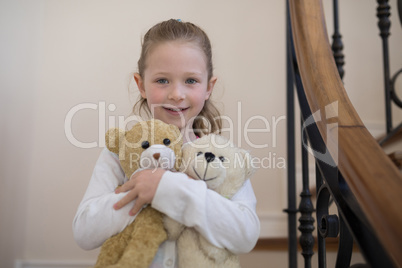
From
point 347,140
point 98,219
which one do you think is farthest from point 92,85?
point 347,140

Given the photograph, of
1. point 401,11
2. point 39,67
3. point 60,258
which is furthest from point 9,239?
point 401,11

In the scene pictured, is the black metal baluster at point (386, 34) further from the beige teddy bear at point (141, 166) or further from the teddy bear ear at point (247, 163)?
the beige teddy bear at point (141, 166)

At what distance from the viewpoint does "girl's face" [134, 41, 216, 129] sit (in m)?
0.97

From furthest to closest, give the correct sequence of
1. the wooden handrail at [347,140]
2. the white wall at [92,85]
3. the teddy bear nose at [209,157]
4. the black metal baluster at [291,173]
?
the white wall at [92,85] < the black metal baluster at [291,173] < the teddy bear nose at [209,157] < the wooden handrail at [347,140]

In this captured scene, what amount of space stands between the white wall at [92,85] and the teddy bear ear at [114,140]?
0.91 metres

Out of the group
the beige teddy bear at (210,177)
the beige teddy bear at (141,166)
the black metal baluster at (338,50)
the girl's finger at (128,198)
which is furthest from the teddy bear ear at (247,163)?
the black metal baluster at (338,50)

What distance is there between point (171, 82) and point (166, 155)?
0.26 metres

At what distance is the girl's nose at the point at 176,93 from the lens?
37.9 inches

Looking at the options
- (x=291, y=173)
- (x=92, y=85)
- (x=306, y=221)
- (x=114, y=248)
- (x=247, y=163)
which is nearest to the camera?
(x=114, y=248)

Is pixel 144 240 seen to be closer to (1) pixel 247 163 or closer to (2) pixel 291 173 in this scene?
(1) pixel 247 163

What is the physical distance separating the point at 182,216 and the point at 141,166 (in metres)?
0.14

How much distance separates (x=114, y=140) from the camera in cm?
85

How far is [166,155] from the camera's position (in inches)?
31.2

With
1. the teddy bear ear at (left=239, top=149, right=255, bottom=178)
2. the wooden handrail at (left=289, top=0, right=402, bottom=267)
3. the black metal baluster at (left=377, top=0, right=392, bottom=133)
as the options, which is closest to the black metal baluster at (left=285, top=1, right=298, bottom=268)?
the black metal baluster at (left=377, top=0, right=392, bottom=133)
